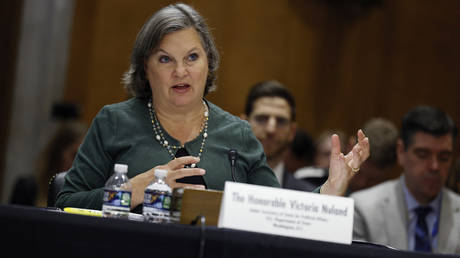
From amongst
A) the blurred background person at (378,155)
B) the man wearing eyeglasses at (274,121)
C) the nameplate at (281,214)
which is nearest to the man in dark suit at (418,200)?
the man wearing eyeglasses at (274,121)

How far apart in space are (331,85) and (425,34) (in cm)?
122

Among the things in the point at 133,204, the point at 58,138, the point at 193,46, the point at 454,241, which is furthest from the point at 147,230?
the point at 58,138

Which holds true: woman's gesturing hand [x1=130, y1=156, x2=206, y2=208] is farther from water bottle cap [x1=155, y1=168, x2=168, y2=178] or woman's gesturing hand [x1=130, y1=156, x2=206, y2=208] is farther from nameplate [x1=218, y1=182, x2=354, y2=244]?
nameplate [x1=218, y1=182, x2=354, y2=244]

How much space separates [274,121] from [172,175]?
94.7 inches

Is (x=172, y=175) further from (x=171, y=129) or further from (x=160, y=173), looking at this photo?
(x=171, y=129)

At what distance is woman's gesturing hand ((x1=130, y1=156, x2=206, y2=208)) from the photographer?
2115 mm

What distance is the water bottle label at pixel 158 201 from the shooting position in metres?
1.99

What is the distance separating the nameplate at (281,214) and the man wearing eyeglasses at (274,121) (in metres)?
2.46

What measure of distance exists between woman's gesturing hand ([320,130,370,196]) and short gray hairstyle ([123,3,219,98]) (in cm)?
69

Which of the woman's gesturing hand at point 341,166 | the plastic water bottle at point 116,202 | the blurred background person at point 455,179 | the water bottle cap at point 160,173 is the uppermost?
the blurred background person at point 455,179

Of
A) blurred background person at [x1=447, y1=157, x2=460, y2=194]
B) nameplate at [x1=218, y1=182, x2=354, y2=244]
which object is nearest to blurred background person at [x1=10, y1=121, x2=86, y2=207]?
blurred background person at [x1=447, y1=157, x2=460, y2=194]

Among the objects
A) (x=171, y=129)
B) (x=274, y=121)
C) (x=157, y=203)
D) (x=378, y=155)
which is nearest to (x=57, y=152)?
(x=274, y=121)

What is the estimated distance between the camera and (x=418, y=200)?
4270 mm

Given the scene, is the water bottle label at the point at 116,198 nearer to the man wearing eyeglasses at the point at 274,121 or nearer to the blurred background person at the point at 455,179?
the man wearing eyeglasses at the point at 274,121
